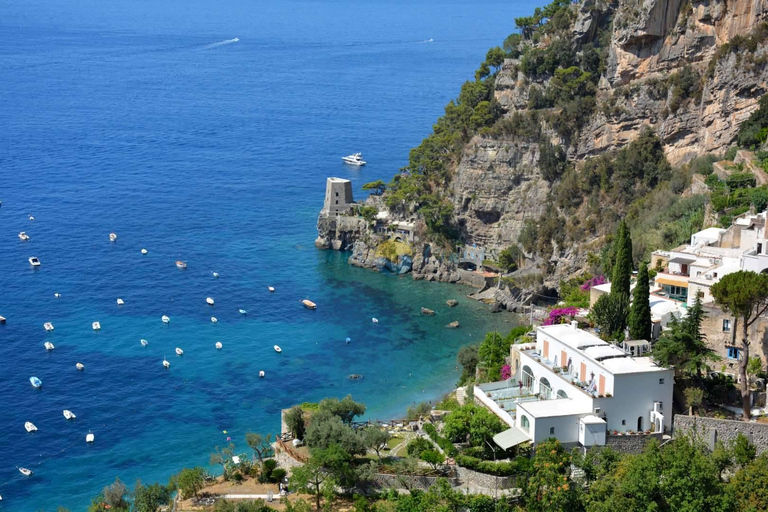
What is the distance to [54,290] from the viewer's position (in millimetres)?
79375

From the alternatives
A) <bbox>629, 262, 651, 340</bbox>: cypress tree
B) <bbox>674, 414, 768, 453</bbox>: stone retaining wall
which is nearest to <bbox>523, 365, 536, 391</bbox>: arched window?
<bbox>629, 262, 651, 340</bbox>: cypress tree

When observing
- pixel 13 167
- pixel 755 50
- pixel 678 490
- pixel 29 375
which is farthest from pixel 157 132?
pixel 678 490

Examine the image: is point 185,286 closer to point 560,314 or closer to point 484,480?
point 560,314

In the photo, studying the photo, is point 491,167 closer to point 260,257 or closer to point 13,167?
point 260,257

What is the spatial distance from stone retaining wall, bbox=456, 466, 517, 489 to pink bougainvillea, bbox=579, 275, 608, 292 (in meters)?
20.7

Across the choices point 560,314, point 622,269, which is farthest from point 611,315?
point 560,314

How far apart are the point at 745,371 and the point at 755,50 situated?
33870 mm

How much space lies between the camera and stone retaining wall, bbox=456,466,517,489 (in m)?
38.2

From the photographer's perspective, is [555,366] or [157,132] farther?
[157,132]

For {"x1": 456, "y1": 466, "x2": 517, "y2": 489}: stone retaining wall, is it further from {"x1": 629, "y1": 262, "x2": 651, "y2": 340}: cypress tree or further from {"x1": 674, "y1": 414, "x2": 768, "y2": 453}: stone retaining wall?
{"x1": 629, "y1": 262, "x2": 651, "y2": 340}: cypress tree

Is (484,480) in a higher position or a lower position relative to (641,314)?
lower

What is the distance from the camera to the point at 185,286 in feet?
264

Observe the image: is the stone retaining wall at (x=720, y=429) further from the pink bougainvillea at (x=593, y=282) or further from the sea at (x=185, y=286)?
the sea at (x=185, y=286)

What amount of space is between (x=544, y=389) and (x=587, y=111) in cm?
4124
